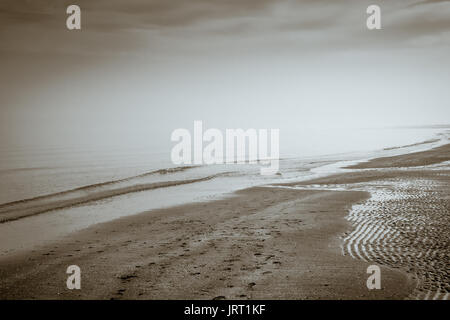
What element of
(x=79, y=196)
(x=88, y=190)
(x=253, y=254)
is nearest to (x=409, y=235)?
(x=253, y=254)

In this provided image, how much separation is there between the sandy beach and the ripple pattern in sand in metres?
0.03

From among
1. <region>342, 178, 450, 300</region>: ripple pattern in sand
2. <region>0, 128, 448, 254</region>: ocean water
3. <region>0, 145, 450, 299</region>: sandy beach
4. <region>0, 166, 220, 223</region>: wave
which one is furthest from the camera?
<region>0, 166, 220, 223</region>: wave

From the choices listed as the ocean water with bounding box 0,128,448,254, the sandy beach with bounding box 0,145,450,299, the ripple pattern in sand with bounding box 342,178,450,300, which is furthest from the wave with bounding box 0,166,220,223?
the ripple pattern in sand with bounding box 342,178,450,300

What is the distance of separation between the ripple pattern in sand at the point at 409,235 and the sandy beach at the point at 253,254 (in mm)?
25

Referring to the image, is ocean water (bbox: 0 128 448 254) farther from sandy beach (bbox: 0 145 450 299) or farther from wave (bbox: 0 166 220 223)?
sandy beach (bbox: 0 145 450 299)

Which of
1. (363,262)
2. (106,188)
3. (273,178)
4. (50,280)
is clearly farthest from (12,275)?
(273,178)

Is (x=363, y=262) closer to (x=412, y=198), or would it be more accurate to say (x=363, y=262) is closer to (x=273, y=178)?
Answer: (x=412, y=198)

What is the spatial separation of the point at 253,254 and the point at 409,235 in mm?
4769

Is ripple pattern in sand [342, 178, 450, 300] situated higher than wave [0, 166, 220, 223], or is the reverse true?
ripple pattern in sand [342, 178, 450, 300]

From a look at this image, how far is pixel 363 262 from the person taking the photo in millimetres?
8273

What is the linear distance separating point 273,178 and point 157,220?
13035 millimetres

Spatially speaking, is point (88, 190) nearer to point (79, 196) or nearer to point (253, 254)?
point (79, 196)

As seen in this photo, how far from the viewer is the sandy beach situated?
7031 millimetres
